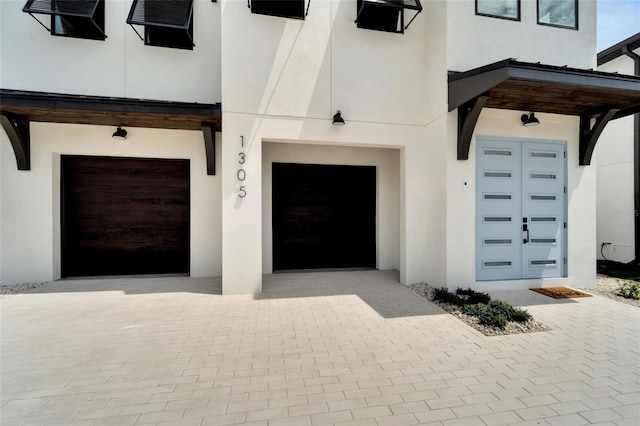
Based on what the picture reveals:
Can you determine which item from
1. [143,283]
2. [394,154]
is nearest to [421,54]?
[394,154]

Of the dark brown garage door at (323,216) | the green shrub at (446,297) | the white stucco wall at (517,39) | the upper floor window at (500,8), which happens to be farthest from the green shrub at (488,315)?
the upper floor window at (500,8)

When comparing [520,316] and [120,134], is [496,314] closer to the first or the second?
[520,316]

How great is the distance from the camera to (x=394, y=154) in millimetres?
7383

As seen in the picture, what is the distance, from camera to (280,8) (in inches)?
215

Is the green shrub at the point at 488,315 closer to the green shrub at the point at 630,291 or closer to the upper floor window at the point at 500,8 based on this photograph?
the green shrub at the point at 630,291

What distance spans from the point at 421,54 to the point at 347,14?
1730 mm

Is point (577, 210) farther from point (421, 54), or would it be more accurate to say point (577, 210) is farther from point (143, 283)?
point (143, 283)

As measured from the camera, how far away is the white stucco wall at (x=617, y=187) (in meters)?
7.94

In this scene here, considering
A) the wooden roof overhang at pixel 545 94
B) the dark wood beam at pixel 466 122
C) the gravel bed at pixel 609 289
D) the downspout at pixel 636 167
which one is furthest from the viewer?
the downspout at pixel 636 167

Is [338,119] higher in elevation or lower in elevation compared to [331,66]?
lower

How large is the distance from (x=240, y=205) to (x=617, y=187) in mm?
10521

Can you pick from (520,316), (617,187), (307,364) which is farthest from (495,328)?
(617,187)

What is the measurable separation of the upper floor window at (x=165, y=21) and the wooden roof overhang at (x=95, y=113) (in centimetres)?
185

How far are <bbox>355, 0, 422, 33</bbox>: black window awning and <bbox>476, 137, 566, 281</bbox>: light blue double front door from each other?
2.94 meters
